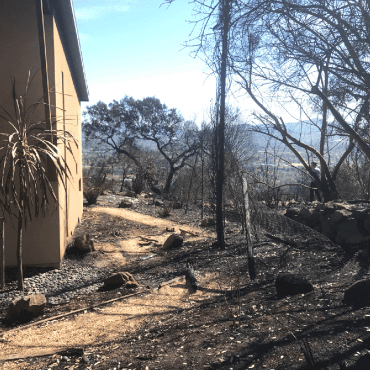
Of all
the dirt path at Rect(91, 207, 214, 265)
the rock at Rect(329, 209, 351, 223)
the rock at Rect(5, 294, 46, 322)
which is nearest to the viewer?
the rock at Rect(5, 294, 46, 322)

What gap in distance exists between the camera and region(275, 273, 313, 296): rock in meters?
4.11

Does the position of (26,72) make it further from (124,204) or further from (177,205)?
(177,205)

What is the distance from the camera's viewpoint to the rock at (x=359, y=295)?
3.44 m

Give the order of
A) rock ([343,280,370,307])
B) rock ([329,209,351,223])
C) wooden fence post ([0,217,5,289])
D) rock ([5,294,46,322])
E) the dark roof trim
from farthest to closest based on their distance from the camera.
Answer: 1. the dark roof trim
2. rock ([329,209,351,223])
3. wooden fence post ([0,217,5,289])
4. rock ([5,294,46,322])
5. rock ([343,280,370,307])

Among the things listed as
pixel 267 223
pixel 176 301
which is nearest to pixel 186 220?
pixel 267 223

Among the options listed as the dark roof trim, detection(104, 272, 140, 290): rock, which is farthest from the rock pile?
the dark roof trim

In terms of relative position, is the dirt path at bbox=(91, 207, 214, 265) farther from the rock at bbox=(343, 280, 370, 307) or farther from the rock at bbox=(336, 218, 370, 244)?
the rock at bbox=(343, 280, 370, 307)

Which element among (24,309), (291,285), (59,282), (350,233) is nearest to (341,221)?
(350,233)

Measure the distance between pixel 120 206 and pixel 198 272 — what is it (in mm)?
7447

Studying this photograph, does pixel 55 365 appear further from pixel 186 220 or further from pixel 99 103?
pixel 99 103

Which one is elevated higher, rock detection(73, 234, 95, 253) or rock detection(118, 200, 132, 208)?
rock detection(118, 200, 132, 208)

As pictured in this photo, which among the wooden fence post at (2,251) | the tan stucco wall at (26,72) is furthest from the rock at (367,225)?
the wooden fence post at (2,251)

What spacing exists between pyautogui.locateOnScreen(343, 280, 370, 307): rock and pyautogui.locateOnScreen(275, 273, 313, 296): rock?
0.58 m

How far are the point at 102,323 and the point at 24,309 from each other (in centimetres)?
110
